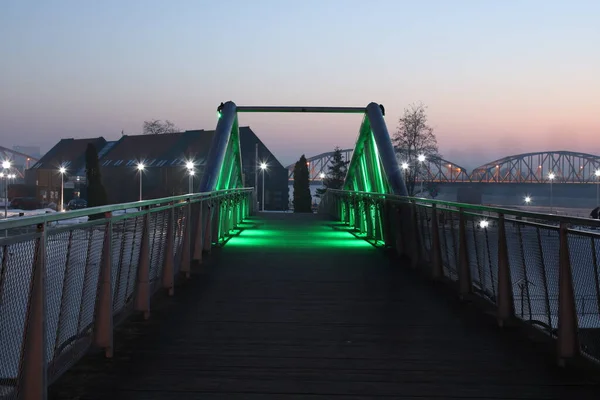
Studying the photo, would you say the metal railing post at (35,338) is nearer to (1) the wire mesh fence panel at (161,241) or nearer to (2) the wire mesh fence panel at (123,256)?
(2) the wire mesh fence panel at (123,256)

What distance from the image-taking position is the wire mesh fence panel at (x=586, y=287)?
4.87 metres

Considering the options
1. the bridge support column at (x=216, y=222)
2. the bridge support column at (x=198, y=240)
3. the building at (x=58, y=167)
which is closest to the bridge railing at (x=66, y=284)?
the bridge support column at (x=198, y=240)

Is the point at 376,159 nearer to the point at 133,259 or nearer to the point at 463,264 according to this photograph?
the point at 463,264

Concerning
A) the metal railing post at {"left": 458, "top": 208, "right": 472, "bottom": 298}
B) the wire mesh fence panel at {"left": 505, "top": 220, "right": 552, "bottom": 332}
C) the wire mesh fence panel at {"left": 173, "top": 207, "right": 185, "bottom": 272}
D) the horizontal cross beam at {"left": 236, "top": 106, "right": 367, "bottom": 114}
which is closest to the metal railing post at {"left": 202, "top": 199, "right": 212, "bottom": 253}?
the wire mesh fence panel at {"left": 173, "top": 207, "right": 185, "bottom": 272}

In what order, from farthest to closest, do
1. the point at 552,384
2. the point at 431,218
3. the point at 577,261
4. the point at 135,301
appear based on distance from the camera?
the point at 431,218 → the point at 135,301 → the point at 577,261 → the point at 552,384

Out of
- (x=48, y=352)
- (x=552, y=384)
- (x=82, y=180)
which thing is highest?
(x=82, y=180)

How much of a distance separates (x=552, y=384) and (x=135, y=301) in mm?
3674

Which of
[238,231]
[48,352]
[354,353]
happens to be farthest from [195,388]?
[238,231]

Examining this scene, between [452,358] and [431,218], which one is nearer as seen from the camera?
[452,358]

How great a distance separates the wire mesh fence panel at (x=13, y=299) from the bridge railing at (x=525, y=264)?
3.22 m

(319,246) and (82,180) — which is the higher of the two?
(82,180)

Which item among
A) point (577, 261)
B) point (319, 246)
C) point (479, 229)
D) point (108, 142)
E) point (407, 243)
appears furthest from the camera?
point (108, 142)

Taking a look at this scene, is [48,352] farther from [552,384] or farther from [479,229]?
[479,229]

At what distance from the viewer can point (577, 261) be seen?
5.20 metres
